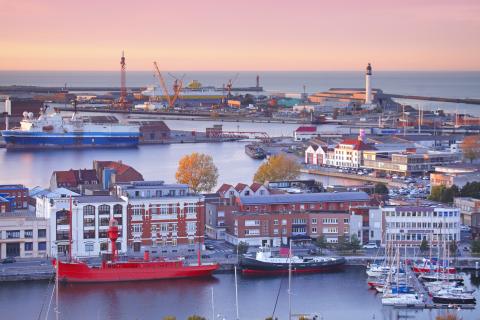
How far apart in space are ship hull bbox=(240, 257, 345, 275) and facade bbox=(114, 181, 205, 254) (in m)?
0.97

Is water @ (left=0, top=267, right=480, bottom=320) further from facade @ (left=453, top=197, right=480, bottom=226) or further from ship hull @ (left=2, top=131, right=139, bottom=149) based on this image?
ship hull @ (left=2, top=131, right=139, bottom=149)

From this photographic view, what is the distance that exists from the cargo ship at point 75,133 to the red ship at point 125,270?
17012 mm

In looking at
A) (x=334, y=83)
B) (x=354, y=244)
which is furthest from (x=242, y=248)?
(x=334, y=83)

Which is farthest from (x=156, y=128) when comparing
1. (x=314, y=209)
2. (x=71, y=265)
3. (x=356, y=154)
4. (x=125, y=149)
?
(x=71, y=265)

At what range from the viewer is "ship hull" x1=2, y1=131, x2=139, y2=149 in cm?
2770

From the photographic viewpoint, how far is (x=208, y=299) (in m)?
10.5

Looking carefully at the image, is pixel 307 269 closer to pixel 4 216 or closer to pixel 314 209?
pixel 314 209

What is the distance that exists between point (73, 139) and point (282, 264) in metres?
17.5

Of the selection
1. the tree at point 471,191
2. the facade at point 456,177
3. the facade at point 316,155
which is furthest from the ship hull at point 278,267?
the facade at point 316,155

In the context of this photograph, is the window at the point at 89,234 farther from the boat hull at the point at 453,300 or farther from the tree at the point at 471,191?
the tree at the point at 471,191

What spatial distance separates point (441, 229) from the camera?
1265 cm

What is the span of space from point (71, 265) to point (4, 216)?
1330 millimetres

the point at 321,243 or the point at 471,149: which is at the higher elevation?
the point at 471,149

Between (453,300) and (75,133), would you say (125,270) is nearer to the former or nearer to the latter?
(453,300)
